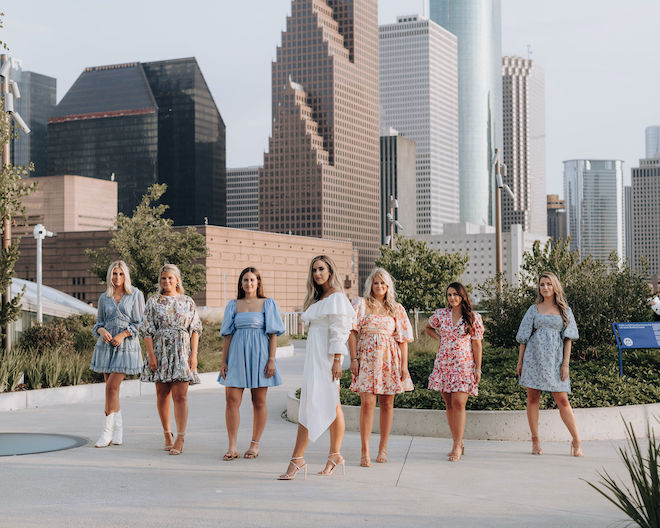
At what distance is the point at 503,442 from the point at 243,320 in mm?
3429

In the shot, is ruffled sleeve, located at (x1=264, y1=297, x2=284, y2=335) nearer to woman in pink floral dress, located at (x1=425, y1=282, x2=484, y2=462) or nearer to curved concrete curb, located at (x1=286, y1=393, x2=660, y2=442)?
woman in pink floral dress, located at (x1=425, y1=282, x2=484, y2=462)

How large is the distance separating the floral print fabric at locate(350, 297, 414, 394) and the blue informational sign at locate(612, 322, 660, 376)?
4.47 meters

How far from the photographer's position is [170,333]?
9.15m

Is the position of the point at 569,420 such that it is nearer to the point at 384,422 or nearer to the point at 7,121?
the point at 384,422

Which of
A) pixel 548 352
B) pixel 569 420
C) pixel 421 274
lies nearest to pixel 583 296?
pixel 548 352

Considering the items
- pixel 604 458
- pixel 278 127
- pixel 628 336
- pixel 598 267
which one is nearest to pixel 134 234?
pixel 598 267

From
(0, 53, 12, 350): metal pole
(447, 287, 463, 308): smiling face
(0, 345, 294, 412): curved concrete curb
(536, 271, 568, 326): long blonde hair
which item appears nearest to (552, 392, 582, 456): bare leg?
(536, 271, 568, 326): long blonde hair

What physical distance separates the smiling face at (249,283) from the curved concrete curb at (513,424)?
2.66 metres

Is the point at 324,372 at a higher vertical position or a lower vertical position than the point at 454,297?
lower

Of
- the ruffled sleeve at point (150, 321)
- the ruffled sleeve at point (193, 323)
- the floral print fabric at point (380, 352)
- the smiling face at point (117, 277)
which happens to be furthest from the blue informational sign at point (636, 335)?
the smiling face at point (117, 277)

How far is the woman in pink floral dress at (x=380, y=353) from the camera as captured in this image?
27.9ft

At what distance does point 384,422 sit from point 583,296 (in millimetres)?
6794

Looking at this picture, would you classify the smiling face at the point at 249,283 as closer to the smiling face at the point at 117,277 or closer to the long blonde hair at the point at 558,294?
the smiling face at the point at 117,277

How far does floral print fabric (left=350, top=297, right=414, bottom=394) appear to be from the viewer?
8516 mm
